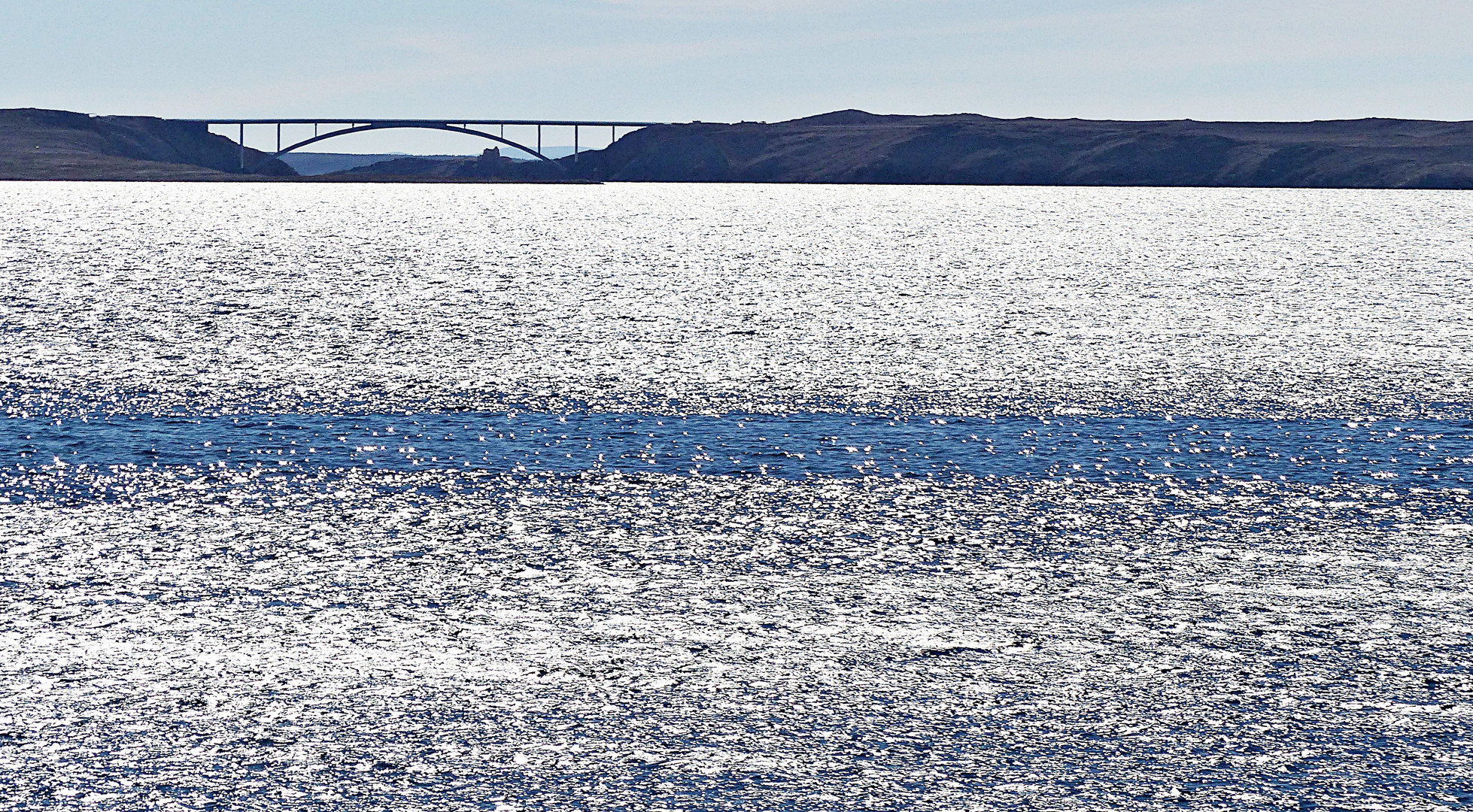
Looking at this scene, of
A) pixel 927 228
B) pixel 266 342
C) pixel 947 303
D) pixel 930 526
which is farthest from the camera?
pixel 927 228

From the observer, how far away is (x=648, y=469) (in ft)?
55.6

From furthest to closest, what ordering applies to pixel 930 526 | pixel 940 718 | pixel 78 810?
pixel 930 526 < pixel 940 718 < pixel 78 810

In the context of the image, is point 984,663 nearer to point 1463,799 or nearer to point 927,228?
point 1463,799

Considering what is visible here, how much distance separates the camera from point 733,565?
12.8 metres

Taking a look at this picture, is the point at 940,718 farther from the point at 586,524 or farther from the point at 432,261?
the point at 432,261

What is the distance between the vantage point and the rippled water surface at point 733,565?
842 cm

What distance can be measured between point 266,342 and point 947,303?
18.8 metres

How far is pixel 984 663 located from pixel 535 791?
348cm

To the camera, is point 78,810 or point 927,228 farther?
point 927,228

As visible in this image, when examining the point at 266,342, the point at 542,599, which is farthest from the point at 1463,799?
the point at 266,342

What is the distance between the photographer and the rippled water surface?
8422 millimetres

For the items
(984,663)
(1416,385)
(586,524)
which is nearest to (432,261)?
(1416,385)

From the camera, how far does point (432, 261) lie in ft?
199

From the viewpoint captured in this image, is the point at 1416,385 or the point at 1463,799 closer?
the point at 1463,799
